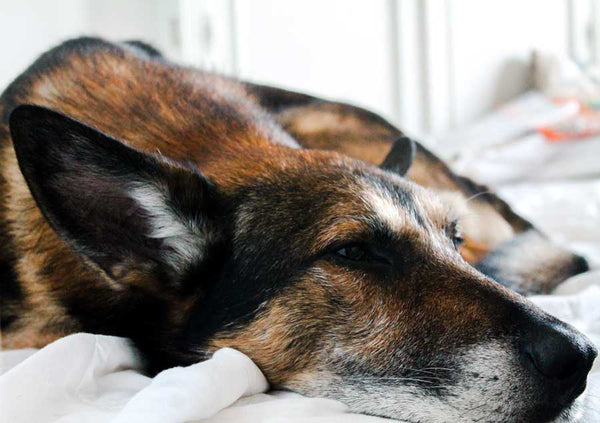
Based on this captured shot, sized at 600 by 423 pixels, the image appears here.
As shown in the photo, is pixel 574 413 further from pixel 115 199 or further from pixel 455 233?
pixel 115 199

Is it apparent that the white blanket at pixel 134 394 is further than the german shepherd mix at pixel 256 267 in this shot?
No

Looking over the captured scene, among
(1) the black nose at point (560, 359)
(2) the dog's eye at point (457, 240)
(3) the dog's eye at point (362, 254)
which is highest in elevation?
(3) the dog's eye at point (362, 254)

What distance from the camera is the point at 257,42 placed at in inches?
187

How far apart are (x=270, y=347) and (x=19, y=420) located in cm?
38

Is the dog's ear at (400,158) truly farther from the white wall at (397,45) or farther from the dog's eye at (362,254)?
the white wall at (397,45)

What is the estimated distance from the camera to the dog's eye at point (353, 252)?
1123mm

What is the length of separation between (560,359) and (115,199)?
0.71 meters

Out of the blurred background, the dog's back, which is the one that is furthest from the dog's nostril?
the blurred background

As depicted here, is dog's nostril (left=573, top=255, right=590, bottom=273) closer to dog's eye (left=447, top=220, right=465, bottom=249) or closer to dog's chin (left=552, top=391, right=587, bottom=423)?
dog's eye (left=447, top=220, right=465, bottom=249)

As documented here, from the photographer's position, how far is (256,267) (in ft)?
3.69

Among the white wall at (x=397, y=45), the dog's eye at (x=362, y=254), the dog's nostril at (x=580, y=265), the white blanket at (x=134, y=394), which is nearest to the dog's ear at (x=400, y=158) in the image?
the dog's eye at (x=362, y=254)

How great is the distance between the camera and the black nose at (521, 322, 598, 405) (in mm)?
910

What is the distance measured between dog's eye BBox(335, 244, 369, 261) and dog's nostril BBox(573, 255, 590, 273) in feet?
2.82

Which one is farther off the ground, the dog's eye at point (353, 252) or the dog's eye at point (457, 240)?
the dog's eye at point (353, 252)
